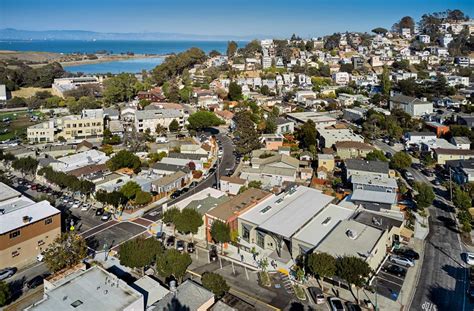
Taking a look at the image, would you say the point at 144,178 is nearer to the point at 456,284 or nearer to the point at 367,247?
the point at 367,247

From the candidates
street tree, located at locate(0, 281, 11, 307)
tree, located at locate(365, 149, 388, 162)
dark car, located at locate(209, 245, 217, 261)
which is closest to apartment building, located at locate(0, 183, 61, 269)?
street tree, located at locate(0, 281, 11, 307)

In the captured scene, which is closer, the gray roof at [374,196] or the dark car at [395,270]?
the dark car at [395,270]

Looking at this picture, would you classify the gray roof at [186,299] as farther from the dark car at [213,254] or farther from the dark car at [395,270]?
the dark car at [395,270]

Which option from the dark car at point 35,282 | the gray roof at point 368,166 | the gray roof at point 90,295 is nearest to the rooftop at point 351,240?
the gray roof at point 90,295

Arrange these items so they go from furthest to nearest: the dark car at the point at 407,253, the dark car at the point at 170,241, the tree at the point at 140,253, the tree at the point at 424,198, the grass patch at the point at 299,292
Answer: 1. the tree at the point at 424,198
2. the dark car at the point at 170,241
3. the dark car at the point at 407,253
4. the tree at the point at 140,253
5. the grass patch at the point at 299,292

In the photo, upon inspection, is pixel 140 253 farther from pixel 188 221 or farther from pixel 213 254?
pixel 213 254

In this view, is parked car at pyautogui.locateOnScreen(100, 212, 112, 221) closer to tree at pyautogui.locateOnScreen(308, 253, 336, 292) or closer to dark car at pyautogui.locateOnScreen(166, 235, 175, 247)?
dark car at pyautogui.locateOnScreen(166, 235, 175, 247)
